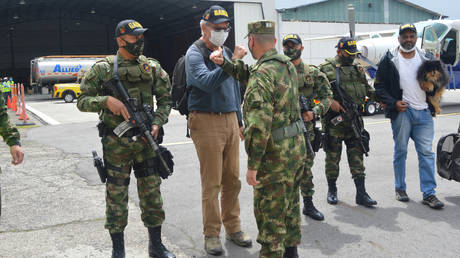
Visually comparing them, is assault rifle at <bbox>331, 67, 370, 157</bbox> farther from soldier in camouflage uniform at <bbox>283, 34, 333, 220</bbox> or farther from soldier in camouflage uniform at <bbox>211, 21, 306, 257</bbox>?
soldier in camouflage uniform at <bbox>211, 21, 306, 257</bbox>

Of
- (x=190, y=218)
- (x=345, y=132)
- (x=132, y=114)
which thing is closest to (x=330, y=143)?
(x=345, y=132)

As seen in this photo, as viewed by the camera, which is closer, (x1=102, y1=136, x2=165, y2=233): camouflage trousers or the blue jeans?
(x1=102, y1=136, x2=165, y2=233): camouflage trousers

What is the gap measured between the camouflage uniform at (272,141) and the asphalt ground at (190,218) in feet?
2.54

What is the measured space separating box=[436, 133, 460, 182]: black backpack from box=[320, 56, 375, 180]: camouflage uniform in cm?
97

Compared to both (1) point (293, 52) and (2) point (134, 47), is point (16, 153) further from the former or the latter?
(1) point (293, 52)

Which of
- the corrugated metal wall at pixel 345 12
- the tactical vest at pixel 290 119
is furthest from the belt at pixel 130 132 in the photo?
the corrugated metal wall at pixel 345 12

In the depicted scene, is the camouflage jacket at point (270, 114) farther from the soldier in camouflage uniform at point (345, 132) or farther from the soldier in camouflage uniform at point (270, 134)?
the soldier in camouflage uniform at point (345, 132)

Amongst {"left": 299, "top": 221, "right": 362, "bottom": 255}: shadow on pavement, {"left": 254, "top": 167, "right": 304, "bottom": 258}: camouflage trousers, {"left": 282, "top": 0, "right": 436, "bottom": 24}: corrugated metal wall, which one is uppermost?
{"left": 282, "top": 0, "right": 436, "bottom": 24}: corrugated metal wall

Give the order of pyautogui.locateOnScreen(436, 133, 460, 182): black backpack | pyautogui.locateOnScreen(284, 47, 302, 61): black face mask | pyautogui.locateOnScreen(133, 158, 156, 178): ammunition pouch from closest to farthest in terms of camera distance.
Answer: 1. pyautogui.locateOnScreen(133, 158, 156, 178): ammunition pouch
2. pyautogui.locateOnScreen(284, 47, 302, 61): black face mask
3. pyautogui.locateOnScreen(436, 133, 460, 182): black backpack

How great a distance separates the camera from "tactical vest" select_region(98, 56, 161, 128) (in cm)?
338

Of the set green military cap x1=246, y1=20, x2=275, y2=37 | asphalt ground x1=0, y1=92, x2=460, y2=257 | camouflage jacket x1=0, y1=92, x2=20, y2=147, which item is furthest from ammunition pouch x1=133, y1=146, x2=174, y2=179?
green military cap x1=246, y1=20, x2=275, y2=37

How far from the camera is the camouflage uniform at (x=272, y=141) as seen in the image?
2768mm

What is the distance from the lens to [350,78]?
4.90 m

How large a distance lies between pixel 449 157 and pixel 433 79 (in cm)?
94
